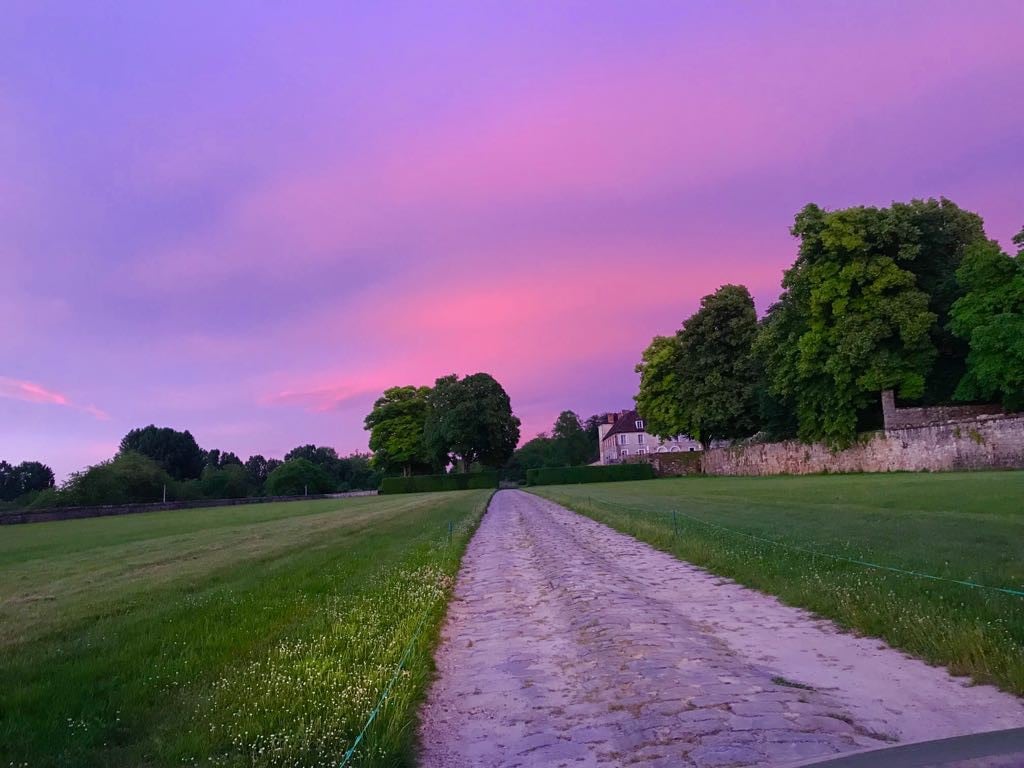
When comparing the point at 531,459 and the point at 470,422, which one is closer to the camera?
the point at 470,422

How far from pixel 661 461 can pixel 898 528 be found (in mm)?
68687

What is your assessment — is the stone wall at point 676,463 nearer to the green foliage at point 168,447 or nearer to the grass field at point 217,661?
the grass field at point 217,661

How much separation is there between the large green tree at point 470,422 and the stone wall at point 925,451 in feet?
141

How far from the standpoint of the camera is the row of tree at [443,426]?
9012cm

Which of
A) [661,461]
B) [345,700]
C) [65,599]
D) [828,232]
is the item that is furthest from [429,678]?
[661,461]

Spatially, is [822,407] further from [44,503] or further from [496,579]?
[44,503]

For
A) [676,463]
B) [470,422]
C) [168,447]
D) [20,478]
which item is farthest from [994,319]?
[20,478]

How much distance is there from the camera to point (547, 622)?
30.0ft

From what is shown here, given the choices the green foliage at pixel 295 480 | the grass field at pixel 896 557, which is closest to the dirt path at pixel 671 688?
the grass field at pixel 896 557

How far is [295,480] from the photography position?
356 feet

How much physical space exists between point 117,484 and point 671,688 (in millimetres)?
82671

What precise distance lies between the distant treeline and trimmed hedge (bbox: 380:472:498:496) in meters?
19.5

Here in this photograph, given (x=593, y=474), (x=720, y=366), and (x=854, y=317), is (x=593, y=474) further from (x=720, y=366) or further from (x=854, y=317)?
(x=854, y=317)

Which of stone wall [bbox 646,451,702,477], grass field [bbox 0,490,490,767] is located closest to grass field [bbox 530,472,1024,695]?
grass field [bbox 0,490,490,767]
